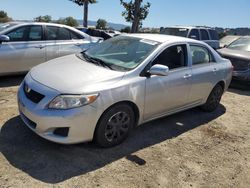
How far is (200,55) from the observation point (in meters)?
5.27

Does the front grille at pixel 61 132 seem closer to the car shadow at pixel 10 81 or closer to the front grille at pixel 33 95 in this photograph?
the front grille at pixel 33 95

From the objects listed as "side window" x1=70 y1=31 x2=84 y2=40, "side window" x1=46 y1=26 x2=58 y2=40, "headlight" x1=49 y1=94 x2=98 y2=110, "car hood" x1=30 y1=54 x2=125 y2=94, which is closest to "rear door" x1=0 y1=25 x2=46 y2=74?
"side window" x1=46 y1=26 x2=58 y2=40

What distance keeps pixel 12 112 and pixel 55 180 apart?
206cm

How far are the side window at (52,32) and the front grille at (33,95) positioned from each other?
3.46 metres

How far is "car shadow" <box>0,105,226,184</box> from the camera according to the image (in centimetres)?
331

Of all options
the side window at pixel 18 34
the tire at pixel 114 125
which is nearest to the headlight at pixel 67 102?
the tire at pixel 114 125

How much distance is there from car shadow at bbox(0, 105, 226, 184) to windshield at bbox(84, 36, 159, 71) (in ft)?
3.74

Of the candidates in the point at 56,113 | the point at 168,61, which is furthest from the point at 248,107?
the point at 56,113

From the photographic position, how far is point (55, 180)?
10.3 ft

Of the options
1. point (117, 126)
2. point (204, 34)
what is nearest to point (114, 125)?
point (117, 126)

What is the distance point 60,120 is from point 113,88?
780 mm

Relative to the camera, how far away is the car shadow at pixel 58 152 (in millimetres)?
3311

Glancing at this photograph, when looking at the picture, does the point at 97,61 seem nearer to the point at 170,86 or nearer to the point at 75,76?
the point at 75,76

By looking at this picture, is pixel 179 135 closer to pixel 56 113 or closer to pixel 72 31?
pixel 56 113
